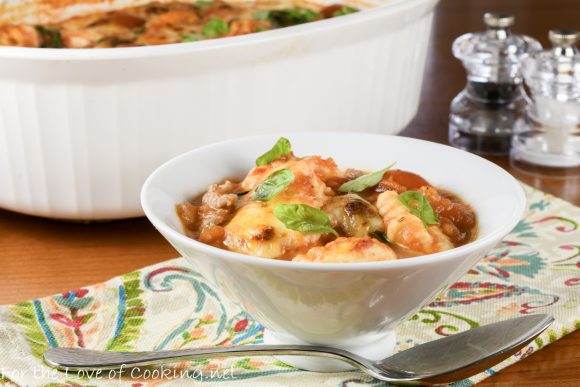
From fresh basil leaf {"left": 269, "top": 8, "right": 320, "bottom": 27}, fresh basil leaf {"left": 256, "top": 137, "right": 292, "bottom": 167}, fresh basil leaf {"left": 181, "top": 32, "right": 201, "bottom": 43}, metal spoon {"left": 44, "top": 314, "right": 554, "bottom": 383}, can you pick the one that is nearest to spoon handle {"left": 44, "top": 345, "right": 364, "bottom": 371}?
metal spoon {"left": 44, "top": 314, "right": 554, "bottom": 383}

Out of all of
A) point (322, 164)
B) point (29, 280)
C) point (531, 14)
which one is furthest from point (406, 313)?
point (531, 14)

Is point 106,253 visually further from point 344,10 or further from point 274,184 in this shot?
point 344,10

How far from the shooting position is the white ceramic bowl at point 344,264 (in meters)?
1.07

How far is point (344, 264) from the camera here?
1.04m

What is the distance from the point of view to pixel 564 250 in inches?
62.0

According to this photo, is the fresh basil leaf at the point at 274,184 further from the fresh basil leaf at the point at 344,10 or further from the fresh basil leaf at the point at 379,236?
the fresh basil leaf at the point at 344,10

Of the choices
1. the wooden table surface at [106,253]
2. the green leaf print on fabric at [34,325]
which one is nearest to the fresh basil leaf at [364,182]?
the wooden table surface at [106,253]

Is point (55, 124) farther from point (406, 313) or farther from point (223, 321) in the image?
point (406, 313)

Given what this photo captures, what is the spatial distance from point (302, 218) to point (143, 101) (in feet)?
1.61

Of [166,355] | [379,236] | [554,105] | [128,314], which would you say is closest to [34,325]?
[128,314]

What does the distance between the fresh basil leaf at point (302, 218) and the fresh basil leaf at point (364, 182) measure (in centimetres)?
12

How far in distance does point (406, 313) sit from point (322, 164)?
235 millimetres

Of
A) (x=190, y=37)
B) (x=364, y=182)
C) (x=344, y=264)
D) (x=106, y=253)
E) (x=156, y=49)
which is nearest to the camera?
(x=344, y=264)

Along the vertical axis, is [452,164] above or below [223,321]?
above
